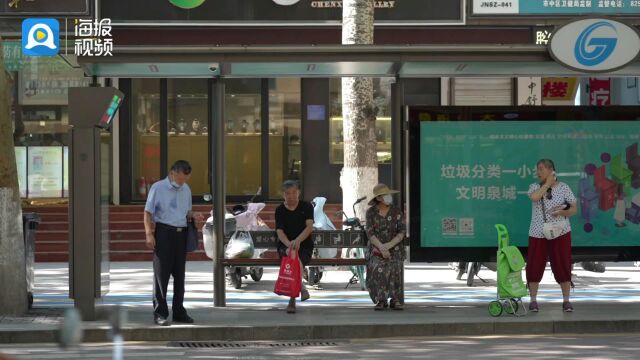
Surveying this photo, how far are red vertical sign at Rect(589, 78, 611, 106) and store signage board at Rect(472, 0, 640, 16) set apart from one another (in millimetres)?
3291

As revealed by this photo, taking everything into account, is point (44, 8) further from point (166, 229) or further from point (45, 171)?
point (166, 229)

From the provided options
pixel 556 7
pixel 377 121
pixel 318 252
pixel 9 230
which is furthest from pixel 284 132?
pixel 9 230

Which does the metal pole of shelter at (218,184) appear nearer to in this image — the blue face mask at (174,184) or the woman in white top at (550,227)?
the blue face mask at (174,184)

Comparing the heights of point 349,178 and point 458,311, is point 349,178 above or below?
above

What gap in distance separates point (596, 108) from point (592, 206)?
121cm

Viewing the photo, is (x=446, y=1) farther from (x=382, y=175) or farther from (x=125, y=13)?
(x=125, y=13)

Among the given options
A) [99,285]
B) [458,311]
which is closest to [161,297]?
[99,285]

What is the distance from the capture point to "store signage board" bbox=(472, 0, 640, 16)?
21.4 metres

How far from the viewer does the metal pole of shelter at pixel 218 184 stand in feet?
39.7

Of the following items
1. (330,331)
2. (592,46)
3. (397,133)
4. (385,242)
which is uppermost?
(592,46)

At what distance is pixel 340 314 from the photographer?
11727mm

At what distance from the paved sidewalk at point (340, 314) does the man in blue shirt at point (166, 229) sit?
0.91ft

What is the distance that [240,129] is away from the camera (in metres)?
22.5

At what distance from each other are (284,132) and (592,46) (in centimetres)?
1154
